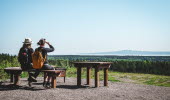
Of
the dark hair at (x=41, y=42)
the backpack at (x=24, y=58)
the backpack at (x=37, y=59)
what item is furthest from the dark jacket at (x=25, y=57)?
the dark hair at (x=41, y=42)

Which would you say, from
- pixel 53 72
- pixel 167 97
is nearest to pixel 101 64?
pixel 53 72

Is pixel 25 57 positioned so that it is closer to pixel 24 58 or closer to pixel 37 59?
pixel 24 58

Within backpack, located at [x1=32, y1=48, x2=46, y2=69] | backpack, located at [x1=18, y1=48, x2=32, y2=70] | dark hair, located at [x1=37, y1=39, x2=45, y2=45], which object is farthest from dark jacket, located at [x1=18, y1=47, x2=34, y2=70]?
dark hair, located at [x1=37, y1=39, x2=45, y2=45]

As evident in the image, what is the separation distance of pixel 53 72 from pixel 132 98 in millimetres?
3400

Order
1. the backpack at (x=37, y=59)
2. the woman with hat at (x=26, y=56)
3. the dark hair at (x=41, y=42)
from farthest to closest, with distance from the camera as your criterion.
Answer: the woman with hat at (x=26, y=56) → the dark hair at (x=41, y=42) → the backpack at (x=37, y=59)

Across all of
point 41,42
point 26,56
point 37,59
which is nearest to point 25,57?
point 26,56

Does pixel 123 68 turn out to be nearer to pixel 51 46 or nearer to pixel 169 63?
pixel 169 63

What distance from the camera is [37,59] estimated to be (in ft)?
31.1

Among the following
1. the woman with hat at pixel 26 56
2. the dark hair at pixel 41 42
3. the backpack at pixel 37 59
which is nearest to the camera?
the backpack at pixel 37 59

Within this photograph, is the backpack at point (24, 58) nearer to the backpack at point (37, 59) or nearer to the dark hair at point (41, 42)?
the backpack at point (37, 59)

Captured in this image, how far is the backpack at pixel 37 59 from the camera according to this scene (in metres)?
9.47

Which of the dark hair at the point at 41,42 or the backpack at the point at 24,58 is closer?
the dark hair at the point at 41,42

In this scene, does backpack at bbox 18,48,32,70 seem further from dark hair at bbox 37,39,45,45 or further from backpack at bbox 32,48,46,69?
dark hair at bbox 37,39,45,45

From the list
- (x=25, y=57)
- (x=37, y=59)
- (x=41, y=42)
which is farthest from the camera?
(x=25, y=57)
